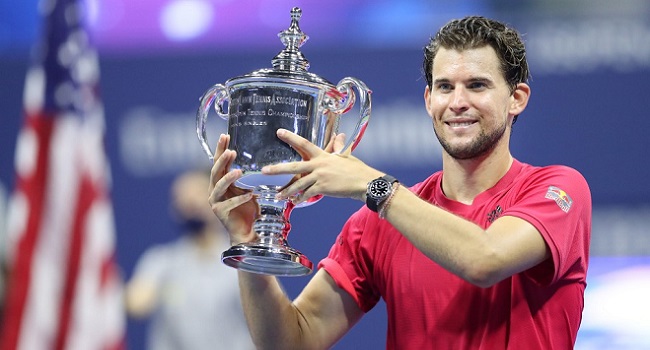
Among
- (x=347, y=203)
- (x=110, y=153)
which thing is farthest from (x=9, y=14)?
(x=347, y=203)

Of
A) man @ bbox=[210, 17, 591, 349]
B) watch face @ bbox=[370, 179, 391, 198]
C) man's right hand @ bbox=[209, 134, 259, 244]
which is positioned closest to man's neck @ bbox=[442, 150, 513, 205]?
man @ bbox=[210, 17, 591, 349]

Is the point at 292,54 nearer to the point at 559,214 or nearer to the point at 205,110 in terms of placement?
the point at 205,110

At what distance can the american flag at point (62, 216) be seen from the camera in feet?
12.0

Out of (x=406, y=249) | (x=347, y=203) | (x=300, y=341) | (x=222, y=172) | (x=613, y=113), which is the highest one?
(x=613, y=113)

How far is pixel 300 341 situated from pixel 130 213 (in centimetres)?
323

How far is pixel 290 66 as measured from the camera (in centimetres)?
254

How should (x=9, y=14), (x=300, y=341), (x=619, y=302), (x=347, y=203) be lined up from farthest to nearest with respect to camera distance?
(x=9, y=14) < (x=347, y=203) < (x=619, y=302) < (x=300, y=341)

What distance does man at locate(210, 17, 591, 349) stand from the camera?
230 centimetres

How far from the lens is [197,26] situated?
573cm

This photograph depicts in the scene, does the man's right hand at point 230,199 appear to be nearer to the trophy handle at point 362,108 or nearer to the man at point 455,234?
the man at point 455,234

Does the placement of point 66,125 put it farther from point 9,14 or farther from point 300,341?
point 9,14

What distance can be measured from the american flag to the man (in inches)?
50.1

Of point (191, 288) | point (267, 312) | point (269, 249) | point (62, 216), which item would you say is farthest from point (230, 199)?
point (191, 288)

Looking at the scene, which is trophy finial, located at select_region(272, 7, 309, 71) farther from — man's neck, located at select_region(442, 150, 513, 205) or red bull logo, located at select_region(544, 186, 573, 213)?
red bull logo, located at select_region(544, 186, 573, 213)
